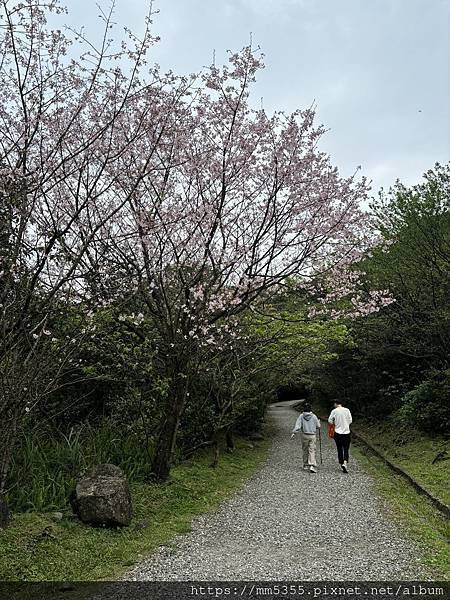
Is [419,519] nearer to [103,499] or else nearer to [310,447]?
[103,499]

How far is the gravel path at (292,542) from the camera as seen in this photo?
15.8 feet

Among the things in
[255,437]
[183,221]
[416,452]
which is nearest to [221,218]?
[183,221]

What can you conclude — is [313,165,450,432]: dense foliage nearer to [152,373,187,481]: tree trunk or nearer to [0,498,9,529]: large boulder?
[152,373,187,481]: tree trunk

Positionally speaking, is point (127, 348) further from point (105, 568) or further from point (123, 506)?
point (105, 568)

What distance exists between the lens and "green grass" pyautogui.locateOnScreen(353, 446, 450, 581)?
198 inches

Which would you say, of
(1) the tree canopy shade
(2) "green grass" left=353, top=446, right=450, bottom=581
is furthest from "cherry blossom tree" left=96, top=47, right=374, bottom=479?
(2) "green grass" left=353, top=446, right=450, bottom=581

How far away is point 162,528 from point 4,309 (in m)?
3.36

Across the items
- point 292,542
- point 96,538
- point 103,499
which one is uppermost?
→ point 103,499

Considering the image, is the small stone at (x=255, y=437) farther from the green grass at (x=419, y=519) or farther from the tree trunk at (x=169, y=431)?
the tree trunk at (x=169, y=431)

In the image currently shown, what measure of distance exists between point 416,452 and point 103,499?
8.19m

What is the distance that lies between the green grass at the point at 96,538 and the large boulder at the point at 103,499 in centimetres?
11

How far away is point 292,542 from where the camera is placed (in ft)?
19.1

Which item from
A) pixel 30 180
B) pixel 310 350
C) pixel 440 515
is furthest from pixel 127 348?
pixel 310 350

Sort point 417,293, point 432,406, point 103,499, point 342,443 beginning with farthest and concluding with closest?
point 417,293
point 432,406
point 342,443
point 103,499
